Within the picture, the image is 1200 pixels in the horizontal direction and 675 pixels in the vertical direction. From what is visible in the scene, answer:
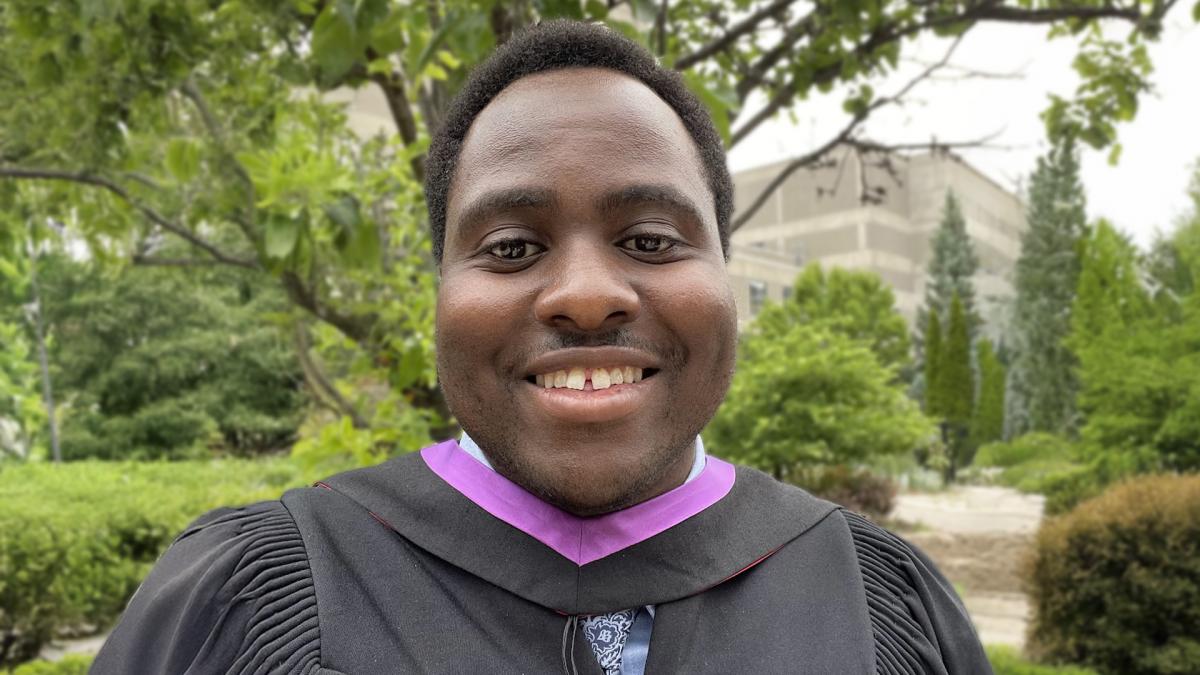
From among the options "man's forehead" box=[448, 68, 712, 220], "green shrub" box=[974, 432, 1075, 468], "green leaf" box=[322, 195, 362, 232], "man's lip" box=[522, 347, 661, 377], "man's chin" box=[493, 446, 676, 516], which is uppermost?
"green leaf" box=[322, 195, 362, 232]

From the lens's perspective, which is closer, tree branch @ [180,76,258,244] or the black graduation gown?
the black graduation gown

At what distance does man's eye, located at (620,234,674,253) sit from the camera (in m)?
1.13

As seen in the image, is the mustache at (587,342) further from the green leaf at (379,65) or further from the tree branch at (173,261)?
the tree branch at (173,261)

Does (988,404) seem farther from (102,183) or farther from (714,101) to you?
(714,101)

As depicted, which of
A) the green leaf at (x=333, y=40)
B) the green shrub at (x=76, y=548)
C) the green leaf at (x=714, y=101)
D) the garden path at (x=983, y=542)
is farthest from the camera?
the garden path at (x=983, y=542)

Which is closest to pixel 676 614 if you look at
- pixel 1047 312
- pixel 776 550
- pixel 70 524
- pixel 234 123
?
pixel 776 550

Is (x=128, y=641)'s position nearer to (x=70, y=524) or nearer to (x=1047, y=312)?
(x=70, y=524)

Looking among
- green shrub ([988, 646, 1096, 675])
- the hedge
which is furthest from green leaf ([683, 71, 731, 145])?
the hedge

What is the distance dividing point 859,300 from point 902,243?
19465 millimetres

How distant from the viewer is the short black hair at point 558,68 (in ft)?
4.02

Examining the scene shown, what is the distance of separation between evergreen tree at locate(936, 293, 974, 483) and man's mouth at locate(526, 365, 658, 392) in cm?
3047

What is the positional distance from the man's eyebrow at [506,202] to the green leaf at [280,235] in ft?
4.84

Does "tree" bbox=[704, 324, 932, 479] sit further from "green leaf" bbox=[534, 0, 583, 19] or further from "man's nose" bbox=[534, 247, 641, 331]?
"man's nose" bbox=[534, 247, 641, 331]

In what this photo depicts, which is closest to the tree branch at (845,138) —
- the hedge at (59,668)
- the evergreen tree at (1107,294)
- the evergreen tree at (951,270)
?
the hedge at (59,668)
